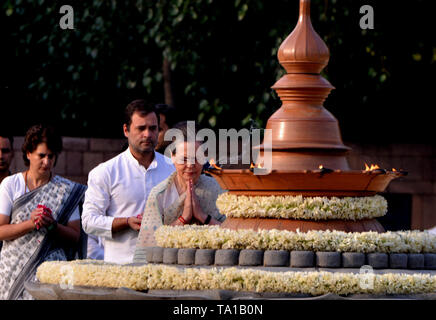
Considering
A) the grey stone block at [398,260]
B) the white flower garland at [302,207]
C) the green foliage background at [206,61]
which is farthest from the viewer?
the green foliage background at [206,61]

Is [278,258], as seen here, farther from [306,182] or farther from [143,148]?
[143,148]

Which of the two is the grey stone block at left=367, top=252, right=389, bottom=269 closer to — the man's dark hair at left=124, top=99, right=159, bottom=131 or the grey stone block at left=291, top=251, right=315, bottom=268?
the grey stone block at left=291, top=251, right=315, bottom=268

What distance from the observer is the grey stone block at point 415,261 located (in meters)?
5.38

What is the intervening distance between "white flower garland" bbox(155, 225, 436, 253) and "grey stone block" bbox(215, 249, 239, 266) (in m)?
0.05

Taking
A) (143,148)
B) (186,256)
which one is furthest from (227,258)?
(143,148)

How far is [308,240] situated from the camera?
5273 millimetres

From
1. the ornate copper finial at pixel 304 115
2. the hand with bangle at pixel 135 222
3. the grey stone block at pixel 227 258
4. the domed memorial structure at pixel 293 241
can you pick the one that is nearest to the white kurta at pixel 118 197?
the hand with bangle at pixel 135 222

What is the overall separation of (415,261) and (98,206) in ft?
8.93

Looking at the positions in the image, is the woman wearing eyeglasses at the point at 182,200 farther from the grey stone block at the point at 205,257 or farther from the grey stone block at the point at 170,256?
the grey stone block at the point at 205,257

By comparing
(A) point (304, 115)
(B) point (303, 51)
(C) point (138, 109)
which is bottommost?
(A) point (304, 115)

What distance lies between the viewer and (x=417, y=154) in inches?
554

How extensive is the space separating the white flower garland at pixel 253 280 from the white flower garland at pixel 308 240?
0.84 feet

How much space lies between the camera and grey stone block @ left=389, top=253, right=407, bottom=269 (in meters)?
5.31
